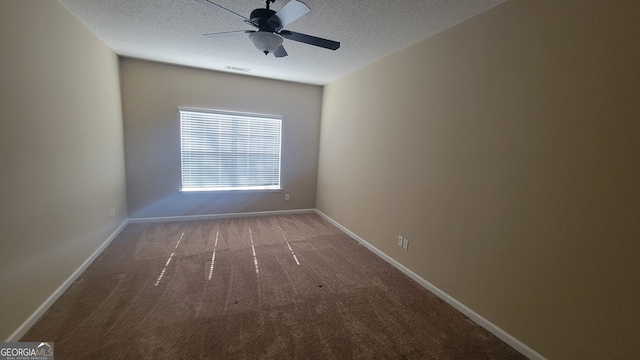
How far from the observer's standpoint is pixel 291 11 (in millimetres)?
1733

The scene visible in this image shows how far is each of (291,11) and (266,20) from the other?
278 millimetres

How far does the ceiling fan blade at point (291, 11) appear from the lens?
1630 millimetres

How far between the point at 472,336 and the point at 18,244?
11.2 ft

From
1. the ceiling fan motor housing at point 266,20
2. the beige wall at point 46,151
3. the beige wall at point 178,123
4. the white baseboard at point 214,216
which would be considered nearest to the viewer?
the beige wall at point 46,151

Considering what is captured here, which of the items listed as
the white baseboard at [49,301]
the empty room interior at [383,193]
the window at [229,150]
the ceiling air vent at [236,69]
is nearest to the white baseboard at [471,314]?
the empty room interior at [383,193]

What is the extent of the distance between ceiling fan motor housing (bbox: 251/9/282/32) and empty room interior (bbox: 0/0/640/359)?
0.17 m

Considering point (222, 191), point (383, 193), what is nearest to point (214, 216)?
point (222, 191)

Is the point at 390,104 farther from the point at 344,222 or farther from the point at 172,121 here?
the point at 172,121

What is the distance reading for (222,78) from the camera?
4.20 metres

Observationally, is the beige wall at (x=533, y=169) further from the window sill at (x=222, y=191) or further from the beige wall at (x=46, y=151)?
the beige wall at (x=46, y=151)

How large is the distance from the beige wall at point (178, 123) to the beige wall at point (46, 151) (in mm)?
815

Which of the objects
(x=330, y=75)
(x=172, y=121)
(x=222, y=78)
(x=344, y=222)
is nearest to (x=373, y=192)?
(x=344, y=222)

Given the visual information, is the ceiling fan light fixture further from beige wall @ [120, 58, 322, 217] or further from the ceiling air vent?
beige wall @ [120, 58, 322, 217]

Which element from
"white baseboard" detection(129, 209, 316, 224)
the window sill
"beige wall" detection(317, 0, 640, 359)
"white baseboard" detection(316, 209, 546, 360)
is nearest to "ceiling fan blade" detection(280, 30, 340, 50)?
"beige wall" detection(317, 0, 640, 359)
